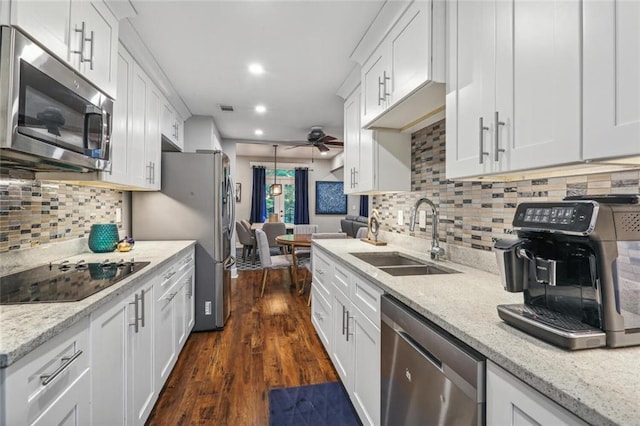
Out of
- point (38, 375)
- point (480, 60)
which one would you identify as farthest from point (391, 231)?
point (38, 375)

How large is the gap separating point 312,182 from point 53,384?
802cm

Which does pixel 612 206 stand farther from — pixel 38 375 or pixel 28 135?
pixel 28 135

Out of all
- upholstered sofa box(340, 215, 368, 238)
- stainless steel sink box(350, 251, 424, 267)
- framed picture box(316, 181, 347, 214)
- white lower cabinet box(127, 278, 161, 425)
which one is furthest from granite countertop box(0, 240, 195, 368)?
framed picture box(316, 181, 347, 214)

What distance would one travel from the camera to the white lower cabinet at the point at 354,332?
1.46 m

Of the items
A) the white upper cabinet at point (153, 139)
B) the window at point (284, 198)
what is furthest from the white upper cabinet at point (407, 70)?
the window at point (284, 198)

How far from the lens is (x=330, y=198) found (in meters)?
8.91

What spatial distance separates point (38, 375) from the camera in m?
0.83

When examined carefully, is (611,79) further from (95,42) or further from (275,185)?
(275,185)

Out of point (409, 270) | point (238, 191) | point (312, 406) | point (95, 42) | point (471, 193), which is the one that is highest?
point (95, 42)

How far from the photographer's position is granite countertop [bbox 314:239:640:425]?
21.0 inches

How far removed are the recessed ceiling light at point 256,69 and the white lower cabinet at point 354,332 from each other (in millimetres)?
1724

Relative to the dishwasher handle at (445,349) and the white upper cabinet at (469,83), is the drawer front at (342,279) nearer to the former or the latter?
the dishwasher handle at (445,349)

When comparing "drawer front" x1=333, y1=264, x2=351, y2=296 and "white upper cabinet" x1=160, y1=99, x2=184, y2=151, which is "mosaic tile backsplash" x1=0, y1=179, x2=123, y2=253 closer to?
"white upper cabinet" x1=160, y1=99, x2=184, y2=151

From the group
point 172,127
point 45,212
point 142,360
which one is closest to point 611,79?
point 142,360
